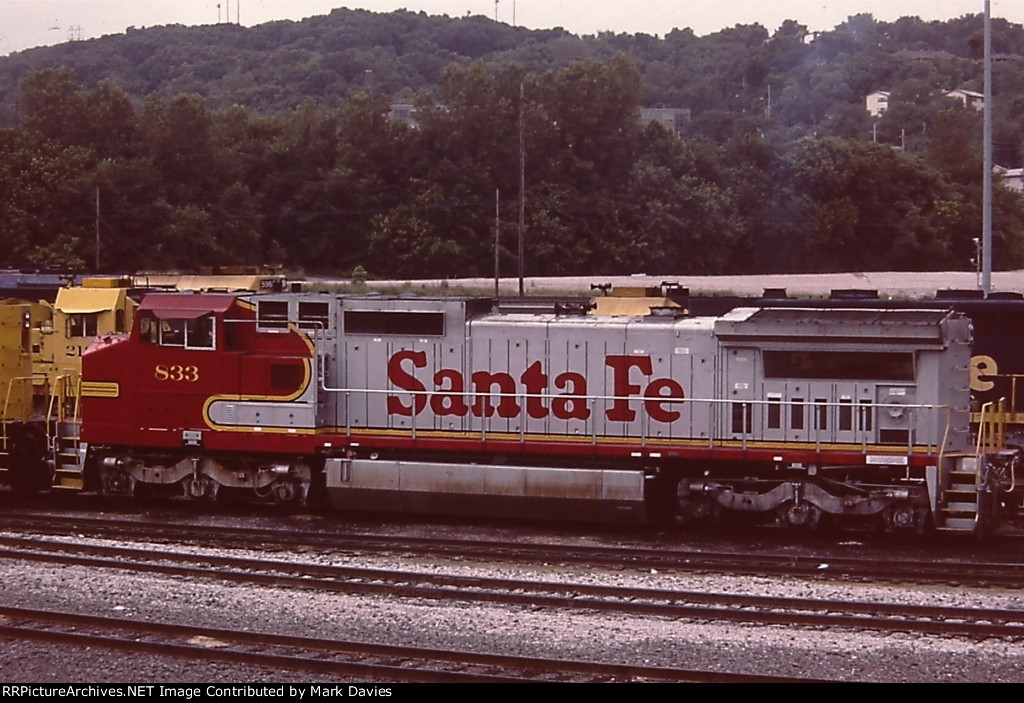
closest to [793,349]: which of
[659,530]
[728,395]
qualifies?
[728,395]

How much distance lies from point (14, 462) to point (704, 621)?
11.2 m

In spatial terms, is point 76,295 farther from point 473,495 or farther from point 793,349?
point 793,349

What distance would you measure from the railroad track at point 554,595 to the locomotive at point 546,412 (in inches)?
105

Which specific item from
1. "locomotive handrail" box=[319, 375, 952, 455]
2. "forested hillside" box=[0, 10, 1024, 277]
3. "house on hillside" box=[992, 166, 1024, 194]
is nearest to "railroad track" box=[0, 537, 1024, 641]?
"locomotive handrail" box=[319, 375, 952, 455]

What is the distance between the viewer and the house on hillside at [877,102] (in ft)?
290

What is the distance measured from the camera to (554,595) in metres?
12.0

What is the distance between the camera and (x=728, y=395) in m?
15.1

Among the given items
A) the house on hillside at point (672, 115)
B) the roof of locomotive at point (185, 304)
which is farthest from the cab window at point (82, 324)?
the house on hillside at point (672, 115)

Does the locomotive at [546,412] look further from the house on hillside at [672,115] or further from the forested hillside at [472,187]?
the house on hillside at [672,115]

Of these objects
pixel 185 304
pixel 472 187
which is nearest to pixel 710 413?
pixel 185 304

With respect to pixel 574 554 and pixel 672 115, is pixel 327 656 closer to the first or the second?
pixel 574 554

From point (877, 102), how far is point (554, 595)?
85.8 m

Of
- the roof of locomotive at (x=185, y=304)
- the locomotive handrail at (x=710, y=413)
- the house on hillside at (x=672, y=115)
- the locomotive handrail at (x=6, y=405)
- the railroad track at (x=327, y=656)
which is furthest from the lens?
the house on hillside at (x=672, y=115)
